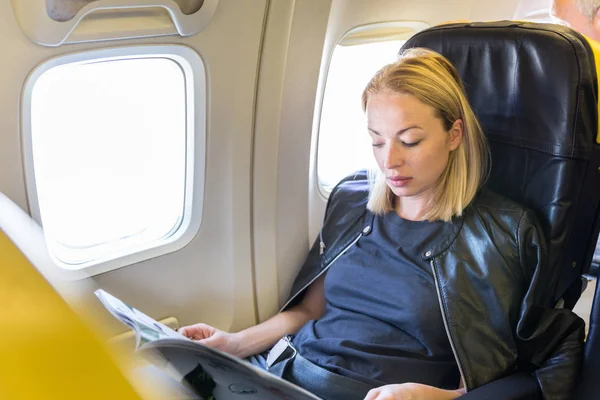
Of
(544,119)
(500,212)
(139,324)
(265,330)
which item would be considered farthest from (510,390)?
(139,324)

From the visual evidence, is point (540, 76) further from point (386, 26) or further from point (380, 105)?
point (386, 26)

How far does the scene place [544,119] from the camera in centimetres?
178

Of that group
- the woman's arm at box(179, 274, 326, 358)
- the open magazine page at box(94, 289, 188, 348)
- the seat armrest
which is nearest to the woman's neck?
Answer: the woman's arm at box(179, 274, 326, 358)

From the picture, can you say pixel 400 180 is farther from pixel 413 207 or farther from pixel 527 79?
pixel 527 79

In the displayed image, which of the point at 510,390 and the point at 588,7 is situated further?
the point at 588,7

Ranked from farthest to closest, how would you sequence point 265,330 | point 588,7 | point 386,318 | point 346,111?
point 346,111 < point 588,7 < point 265,330 < point 386,318

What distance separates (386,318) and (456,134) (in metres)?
0.51

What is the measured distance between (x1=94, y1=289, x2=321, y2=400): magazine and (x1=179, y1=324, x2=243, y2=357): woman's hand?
0.76 meters

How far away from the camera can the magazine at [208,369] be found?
105cm

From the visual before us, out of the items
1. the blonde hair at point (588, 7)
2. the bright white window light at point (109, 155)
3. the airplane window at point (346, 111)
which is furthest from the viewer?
the airplane window at point (346, 111)

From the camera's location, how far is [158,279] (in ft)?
7.14

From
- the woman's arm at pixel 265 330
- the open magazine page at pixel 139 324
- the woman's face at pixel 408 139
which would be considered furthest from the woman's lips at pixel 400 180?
the open magazine page at pixel 139 324

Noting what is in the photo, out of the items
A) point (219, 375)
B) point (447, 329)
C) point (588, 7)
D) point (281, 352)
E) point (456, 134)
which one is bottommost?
point (281, 352)

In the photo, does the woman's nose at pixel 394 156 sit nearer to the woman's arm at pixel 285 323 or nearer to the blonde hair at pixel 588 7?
the woman's arm at pixel 285 323
